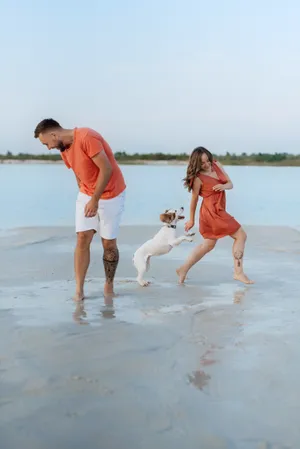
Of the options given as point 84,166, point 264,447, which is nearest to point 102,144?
point 84,166

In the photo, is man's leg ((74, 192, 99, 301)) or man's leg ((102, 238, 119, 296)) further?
man's leg ((102, 238, 119, 296))

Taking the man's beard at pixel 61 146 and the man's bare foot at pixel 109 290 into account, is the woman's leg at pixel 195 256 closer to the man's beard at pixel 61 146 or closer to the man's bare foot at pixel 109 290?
the man's bare foot at pixel 109 290

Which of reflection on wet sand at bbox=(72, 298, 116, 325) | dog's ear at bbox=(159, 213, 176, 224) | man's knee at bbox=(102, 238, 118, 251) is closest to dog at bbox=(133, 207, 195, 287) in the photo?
dog's ear at bbox=(159, 213, 176, 224)

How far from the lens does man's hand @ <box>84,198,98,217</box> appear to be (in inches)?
275

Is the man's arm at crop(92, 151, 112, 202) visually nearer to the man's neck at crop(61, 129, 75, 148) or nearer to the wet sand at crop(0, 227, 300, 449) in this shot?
the man's neck at crop(61, 129, 75, 148)

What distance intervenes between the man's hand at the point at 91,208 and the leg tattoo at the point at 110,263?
74 centimetres

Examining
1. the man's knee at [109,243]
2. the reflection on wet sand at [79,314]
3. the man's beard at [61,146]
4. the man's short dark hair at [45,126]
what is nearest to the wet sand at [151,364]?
the reflection on wet sand at [79,314]

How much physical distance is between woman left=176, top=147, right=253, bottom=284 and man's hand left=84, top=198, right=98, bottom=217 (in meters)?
1.59

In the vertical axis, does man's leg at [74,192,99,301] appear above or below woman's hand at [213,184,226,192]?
below

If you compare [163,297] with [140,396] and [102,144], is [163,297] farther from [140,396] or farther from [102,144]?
[140,396]

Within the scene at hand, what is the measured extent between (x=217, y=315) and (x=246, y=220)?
1388 centimetres

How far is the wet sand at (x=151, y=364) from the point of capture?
3.67 metres

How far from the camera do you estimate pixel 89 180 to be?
23.3ft

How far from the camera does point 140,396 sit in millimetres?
4172
